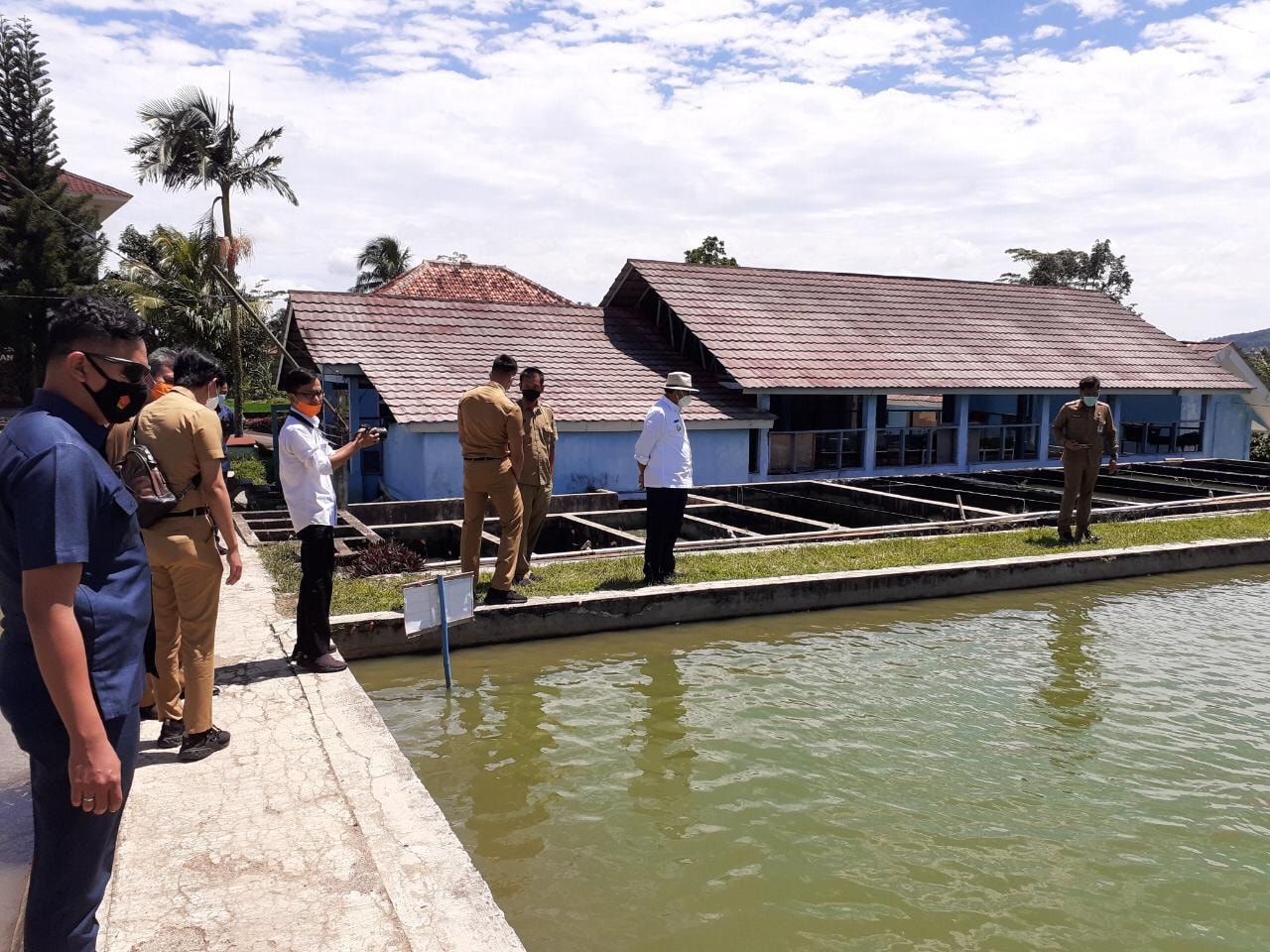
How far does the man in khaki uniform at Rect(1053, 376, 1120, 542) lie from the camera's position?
11.3 metres

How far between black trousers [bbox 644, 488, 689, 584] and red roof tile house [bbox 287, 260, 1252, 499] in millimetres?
6610

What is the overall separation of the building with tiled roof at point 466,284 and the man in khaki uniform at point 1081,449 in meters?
20.0

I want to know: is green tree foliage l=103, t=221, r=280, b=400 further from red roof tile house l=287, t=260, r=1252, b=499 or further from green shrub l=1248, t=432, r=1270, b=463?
green shrub l=1248, t=432, r=1270, b=463

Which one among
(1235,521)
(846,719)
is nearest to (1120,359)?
(1235,521)

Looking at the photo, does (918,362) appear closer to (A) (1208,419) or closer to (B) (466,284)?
(A) (1208,419)

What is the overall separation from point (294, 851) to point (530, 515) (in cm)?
555

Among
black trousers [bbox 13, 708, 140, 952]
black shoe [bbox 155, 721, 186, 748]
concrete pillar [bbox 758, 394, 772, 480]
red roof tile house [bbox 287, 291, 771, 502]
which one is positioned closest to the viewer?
black trousers [bbox 13, 708, 140, 952]

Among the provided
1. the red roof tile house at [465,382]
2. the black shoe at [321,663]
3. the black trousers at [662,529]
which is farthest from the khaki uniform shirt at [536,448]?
the red roof tile house at [465,382]

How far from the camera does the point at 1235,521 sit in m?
12.9

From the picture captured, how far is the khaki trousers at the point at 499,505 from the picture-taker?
7.91 meters

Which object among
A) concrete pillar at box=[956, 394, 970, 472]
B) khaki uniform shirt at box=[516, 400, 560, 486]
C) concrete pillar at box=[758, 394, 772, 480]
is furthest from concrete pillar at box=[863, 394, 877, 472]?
khaki uniform shirt at box=[516, 400, 560, 486]

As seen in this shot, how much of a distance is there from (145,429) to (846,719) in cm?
453

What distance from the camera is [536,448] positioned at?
902 centimetres

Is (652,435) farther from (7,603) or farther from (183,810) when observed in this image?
(7,603)
